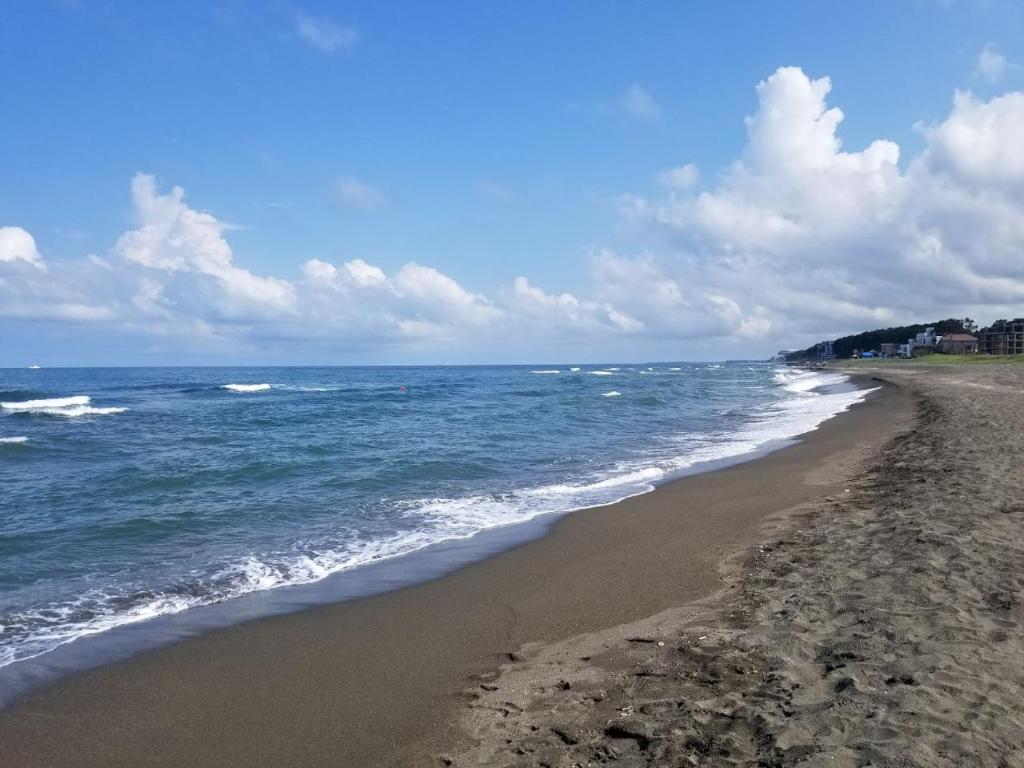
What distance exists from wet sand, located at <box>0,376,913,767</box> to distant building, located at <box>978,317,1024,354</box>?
13554cm

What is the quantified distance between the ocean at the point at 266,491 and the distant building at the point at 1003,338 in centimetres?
11162

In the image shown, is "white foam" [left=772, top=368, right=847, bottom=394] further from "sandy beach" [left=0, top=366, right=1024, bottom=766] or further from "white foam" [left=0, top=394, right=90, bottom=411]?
"white foam" [left=0, top=394, right=90, bottom=411]

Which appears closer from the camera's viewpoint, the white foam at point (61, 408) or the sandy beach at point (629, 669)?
the sandy beach at point (629, 669)

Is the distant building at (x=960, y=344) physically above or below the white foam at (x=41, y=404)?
above

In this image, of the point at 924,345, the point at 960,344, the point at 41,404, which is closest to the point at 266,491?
the point at 41,404

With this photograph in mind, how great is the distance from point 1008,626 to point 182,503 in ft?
43.4

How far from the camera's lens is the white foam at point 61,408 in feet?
118

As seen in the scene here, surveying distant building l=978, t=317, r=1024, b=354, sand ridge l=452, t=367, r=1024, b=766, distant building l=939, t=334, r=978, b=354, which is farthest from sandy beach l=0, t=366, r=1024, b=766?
distant building l=939, t=334, r=978, b=354

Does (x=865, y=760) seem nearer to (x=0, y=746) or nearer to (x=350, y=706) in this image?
(x=350, y=706)

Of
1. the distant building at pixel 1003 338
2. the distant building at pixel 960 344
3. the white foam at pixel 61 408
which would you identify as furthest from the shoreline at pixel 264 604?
the distant building at pixel 960 344

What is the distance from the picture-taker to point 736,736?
3725 mm

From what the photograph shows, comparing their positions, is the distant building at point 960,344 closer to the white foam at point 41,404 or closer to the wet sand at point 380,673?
the white foam at point 41,404

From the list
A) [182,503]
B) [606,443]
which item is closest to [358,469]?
[182,503]

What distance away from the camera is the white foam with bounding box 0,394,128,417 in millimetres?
35969
